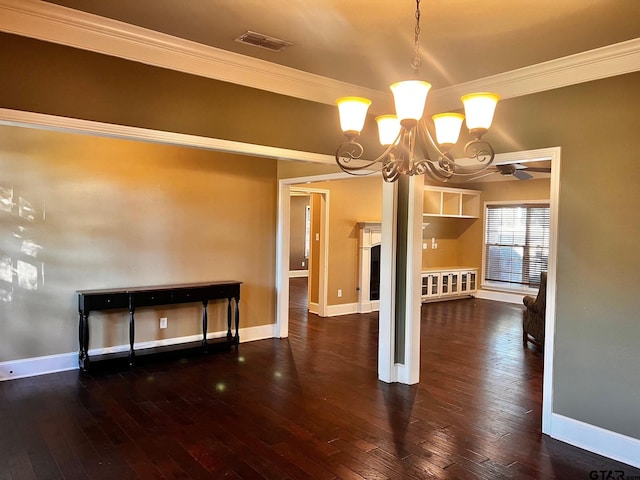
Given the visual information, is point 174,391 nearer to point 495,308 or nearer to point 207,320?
point 207,320

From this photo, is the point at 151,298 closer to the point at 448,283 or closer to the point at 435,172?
the point at 435,172

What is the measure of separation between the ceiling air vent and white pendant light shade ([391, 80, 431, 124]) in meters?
1.33

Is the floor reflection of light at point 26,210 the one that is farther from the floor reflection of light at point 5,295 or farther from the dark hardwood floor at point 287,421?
the dark hardwood floor at point 287,421

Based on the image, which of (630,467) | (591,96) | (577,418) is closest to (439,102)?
(591,96)

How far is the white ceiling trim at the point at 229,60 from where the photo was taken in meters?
2.65

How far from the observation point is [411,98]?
2027 millimetres

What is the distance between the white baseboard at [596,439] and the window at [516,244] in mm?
6077

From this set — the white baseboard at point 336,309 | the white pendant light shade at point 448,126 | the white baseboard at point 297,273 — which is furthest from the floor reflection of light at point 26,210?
the white baseboard at point 297,273

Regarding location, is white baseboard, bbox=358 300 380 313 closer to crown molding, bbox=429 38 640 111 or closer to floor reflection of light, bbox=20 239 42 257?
crown molding, bbox=429 38 640 111

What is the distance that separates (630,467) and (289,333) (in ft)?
13.8

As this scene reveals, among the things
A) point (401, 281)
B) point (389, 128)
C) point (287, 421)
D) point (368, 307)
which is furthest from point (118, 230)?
point (368, 307)

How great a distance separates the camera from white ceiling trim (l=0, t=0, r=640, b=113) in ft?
8.70

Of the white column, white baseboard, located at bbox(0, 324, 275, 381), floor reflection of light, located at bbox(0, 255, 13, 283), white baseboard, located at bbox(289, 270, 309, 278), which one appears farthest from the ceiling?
white baseboard, located at bbox(289, 270, 309, 278)

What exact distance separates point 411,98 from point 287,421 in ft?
8.57
